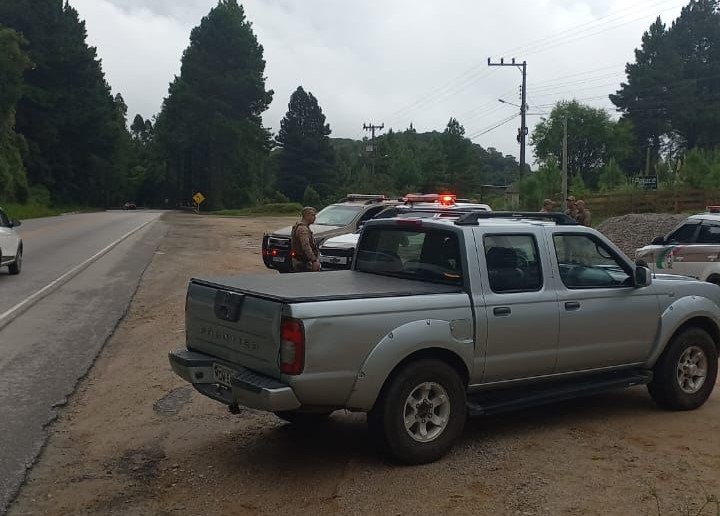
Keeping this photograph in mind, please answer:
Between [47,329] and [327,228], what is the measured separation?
8.01 meters

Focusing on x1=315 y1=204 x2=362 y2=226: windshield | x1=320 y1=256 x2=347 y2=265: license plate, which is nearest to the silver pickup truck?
x1=320 y1=256 x2=347 y2=265: license plate

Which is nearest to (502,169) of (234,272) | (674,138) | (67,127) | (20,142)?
(674,138)

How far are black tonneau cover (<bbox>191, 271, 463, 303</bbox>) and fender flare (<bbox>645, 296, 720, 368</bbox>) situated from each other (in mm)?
2137

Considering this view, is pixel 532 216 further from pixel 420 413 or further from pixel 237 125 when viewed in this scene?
pixel 237 125

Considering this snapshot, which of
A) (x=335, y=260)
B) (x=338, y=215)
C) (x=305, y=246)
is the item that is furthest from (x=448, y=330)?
(x=338, y=215)

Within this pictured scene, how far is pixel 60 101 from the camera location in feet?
245

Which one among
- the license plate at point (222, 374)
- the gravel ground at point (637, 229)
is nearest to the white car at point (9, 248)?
the license plate at point (222, 374)

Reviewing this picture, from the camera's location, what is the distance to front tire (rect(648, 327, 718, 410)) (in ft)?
22.7

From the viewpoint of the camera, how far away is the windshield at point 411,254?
6023 millimetres

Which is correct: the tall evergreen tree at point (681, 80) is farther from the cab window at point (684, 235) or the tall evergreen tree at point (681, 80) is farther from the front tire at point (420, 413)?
the front tire at point (420, 413)

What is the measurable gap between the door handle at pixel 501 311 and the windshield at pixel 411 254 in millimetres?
330

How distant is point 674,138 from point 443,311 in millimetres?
94867

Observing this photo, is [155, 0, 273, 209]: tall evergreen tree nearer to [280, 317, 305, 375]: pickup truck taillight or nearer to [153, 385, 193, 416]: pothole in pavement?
[153, 385, 193, 416]: pothole in pavement

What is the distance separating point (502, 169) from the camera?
173m
